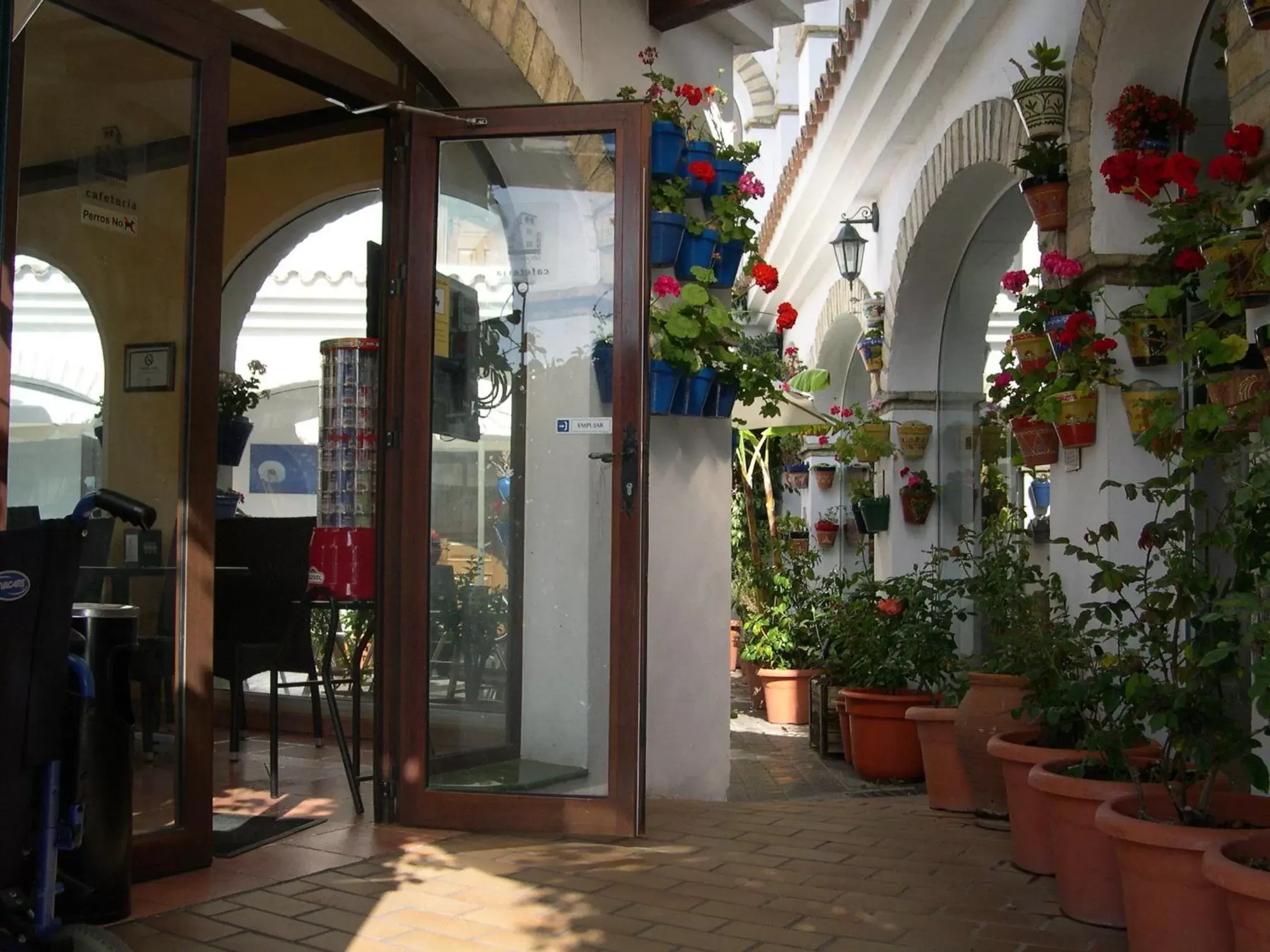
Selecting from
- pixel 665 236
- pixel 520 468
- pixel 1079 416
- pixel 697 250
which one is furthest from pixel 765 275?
pixel 520 468

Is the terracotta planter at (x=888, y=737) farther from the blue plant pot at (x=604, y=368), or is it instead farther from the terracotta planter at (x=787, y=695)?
the blue plant pot at (x=604, y=368)

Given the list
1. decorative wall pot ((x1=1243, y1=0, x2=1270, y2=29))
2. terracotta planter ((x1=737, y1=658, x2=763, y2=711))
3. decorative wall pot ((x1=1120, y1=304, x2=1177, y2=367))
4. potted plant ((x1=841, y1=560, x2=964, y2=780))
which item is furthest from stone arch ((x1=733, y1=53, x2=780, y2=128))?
decorative wall pot ((x1=1243, y1=0, x2=1270, y2=29))

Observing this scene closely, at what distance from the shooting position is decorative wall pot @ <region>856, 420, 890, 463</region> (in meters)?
7.99

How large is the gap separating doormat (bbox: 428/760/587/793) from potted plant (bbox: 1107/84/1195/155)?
2992mm

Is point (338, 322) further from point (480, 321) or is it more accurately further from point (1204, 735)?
point (1204, 735)

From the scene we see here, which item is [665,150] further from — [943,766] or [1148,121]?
[943,766]

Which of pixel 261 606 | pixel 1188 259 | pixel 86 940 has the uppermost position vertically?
pixel 1188 259

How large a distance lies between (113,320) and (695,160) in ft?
7.64

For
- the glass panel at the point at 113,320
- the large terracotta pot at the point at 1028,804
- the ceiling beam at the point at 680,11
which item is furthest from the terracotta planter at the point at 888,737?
the glass panel at the point at 113,320

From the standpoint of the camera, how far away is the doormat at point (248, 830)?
3.87m

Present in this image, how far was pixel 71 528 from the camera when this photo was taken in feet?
7.77

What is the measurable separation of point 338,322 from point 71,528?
11120 mm

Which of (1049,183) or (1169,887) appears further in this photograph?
(1049,183)

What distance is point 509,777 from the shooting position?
13.9 feet
